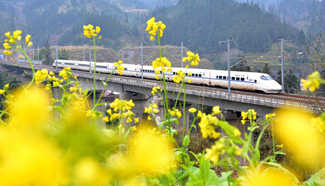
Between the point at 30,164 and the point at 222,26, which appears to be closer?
the point at 30,164

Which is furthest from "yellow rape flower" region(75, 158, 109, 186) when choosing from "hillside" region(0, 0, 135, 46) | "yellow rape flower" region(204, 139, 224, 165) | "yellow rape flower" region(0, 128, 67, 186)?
"hillside" region(0, 0, 135, 46)

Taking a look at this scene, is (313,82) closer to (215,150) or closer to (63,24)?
(215,150)

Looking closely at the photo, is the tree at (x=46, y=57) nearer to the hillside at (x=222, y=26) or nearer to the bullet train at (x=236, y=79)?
the bullet train at (x=236, y=79)

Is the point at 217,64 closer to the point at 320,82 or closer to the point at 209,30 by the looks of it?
the point at 209,30

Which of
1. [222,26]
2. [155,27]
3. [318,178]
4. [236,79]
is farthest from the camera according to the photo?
[222,26]

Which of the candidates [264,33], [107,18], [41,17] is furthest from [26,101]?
[41,17]

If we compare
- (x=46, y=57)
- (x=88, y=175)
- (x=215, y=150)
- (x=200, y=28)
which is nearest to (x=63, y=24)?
(x=200, y=28)

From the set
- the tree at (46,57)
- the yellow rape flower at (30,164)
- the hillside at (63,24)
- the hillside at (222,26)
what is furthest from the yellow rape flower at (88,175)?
the hillside at (63,24)

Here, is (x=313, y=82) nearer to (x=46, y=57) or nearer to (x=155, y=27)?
(x=155, y=27)

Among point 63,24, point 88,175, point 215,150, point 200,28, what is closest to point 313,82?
point 215,150

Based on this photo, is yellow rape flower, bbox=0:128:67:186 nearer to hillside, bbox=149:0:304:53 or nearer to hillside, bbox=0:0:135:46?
hillside, bbox=149:0:304:53

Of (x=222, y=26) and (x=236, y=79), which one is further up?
(x=222, y=26)

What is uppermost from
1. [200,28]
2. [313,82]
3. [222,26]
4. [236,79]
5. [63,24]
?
[63,24]

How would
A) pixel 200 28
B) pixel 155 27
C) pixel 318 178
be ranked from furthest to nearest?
pixel 200 28 → pixel 155 27 → pixel 318 178
